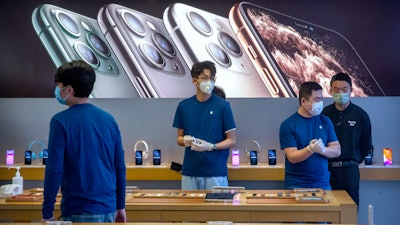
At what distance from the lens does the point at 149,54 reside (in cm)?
627

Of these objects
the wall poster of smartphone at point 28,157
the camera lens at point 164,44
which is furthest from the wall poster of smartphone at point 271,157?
the wall poster of smartphone at point 28,157

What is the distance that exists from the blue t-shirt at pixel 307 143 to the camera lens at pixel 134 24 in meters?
2.34

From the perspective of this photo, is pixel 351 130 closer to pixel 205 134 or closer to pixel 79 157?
pixel 205 134

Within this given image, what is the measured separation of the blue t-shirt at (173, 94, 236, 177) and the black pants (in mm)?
890

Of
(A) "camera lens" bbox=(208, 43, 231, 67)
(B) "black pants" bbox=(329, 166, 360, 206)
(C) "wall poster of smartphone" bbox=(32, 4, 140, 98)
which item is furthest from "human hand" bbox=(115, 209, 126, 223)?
(A) "camera lens" bbox=(208, 43, 231, 67)

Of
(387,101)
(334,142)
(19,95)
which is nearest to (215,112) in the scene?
(334,142)

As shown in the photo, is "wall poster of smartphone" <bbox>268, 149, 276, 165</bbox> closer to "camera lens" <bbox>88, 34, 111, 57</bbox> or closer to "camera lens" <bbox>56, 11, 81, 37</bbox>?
"camera lens" <bbox>88, 34, 111, 57</bbox>

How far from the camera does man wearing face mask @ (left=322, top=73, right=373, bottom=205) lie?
16.4ft

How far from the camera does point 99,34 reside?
6309 millimetres

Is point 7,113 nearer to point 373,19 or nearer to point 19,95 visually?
point 19,95

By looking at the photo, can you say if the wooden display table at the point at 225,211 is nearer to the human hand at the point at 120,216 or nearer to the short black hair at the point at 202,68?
the human hand at the point at 120,216

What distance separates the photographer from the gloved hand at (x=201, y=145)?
467 centimetres

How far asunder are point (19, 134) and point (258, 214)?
349cm

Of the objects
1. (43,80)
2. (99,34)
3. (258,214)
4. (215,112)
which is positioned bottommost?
(258,214)
